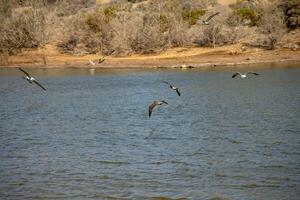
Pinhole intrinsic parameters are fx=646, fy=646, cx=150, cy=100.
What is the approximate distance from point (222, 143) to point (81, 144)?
410cm

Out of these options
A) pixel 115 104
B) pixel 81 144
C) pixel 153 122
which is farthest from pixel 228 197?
pixel 115 104

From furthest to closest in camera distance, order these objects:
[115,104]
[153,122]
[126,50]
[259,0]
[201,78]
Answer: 1. [259,0]
2. [126,50]
3. [201,78]
4. [115,104]
5. [153,122]

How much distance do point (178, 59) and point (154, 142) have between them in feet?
89.8

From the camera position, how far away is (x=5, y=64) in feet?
161

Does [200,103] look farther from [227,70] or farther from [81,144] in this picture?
[227,70]

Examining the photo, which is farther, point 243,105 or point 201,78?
point 201,78

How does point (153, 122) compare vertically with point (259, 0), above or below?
below

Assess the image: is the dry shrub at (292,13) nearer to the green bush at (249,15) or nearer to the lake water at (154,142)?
the green bush at (249,15)

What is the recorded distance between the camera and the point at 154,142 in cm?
1839

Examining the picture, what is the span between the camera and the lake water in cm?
1372

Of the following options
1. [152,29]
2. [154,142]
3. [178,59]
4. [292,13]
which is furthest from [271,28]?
[154,142]

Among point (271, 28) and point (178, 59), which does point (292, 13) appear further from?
point (178, 59)

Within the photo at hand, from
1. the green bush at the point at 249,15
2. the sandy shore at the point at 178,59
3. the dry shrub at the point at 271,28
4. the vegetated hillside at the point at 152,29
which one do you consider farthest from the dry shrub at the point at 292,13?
Answer: the sandy shore at the point at 178,59

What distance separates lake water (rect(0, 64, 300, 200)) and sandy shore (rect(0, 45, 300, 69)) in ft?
32.4
